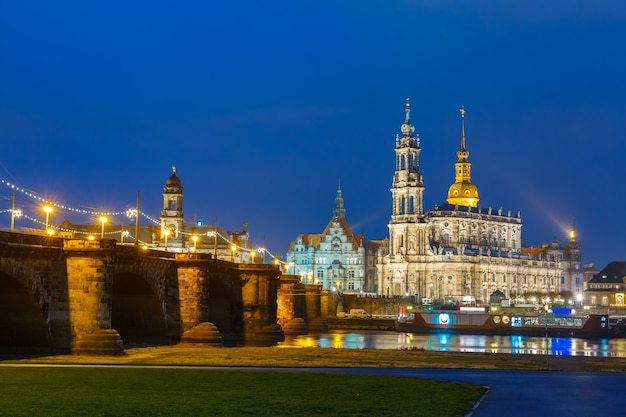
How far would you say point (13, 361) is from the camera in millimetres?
45219

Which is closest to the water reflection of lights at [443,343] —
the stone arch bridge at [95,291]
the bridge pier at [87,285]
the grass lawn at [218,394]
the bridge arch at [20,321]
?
the stone arch bridge at [95,291]

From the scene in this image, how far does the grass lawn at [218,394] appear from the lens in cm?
2809

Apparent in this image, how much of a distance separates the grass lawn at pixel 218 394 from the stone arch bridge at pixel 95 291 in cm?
1234

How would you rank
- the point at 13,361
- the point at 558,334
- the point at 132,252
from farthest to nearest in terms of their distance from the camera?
1. the point at 558,334
2. the point at 132,252
3. the point at 13,361

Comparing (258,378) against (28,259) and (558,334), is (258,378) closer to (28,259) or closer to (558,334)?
(28,259)

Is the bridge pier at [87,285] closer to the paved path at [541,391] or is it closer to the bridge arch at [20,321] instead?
the bridge arch at [20,321]

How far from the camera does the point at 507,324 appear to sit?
125562 mm

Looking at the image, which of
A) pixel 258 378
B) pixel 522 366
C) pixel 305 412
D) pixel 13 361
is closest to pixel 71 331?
pixel 13 361

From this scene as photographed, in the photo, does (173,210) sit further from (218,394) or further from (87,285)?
(218,394)

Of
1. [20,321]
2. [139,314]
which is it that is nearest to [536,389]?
[20,321]

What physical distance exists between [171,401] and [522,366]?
24.3 meters

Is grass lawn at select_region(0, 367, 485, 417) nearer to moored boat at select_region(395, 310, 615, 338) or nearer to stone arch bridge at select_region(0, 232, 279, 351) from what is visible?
stone arch bridge at select_region(0, 232, 279, 351)

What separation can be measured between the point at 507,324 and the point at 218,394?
9794cm

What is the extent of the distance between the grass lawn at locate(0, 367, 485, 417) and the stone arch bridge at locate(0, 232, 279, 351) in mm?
12342
